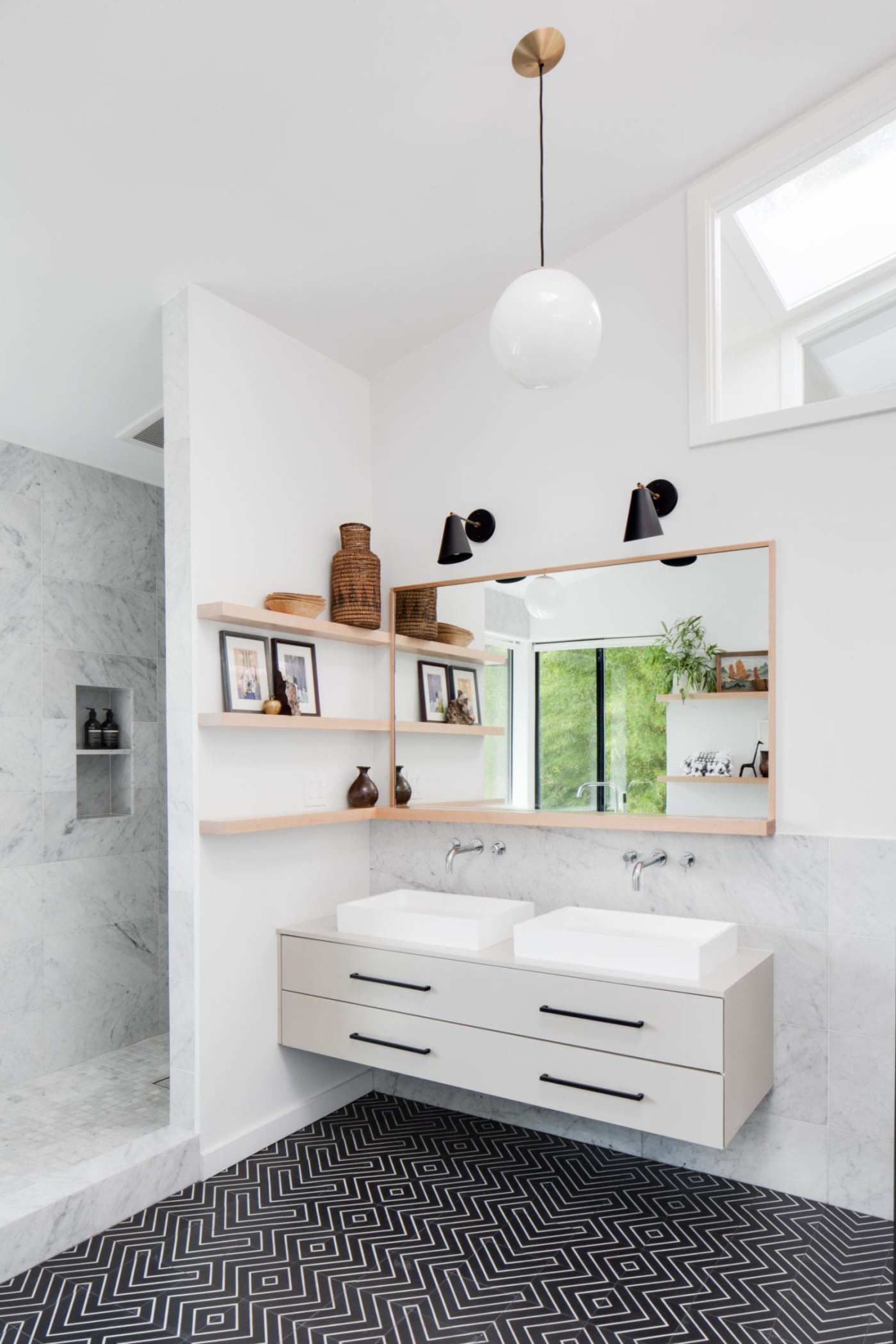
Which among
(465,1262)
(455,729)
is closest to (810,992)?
(465,1262)

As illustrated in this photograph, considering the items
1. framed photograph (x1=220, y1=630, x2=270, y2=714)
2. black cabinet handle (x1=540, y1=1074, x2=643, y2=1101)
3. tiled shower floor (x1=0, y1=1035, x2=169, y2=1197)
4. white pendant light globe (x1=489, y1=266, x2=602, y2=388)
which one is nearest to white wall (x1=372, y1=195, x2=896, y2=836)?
framed photograph (x1=220, y1=630, x2=270, y2=714)

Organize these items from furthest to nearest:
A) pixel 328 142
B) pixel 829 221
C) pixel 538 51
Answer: pixel 829 221
pixel 328 142
pixel 538 51

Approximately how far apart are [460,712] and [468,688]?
0.10 m

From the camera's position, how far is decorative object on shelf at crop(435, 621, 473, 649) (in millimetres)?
3486

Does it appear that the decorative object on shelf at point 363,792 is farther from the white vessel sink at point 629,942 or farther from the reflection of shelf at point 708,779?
the reflection of shelf at point 708,779

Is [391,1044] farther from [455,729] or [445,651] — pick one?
[445,651]

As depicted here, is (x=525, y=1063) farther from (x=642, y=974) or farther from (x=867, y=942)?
(x=867, y=942)

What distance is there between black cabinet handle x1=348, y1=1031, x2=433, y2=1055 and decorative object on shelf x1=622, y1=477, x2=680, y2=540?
173 cm

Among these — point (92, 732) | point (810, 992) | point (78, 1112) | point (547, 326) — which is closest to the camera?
point (547, 326)

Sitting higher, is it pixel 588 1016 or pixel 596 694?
pixel 596 694

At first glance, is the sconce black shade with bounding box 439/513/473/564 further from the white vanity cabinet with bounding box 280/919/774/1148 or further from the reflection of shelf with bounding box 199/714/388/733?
the white vanity cabinet with bounding box 280/919/774/1148

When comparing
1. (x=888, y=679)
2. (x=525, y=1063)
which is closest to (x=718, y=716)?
(x=888, y=679)

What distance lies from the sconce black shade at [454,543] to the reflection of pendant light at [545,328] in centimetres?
A: 114

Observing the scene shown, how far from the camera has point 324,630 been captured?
10.6 feet
